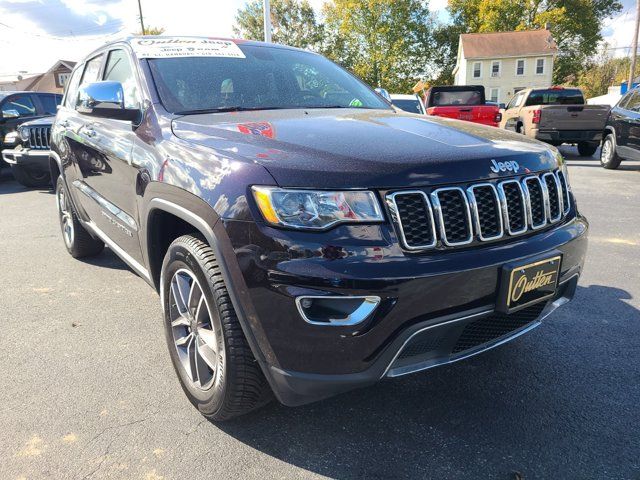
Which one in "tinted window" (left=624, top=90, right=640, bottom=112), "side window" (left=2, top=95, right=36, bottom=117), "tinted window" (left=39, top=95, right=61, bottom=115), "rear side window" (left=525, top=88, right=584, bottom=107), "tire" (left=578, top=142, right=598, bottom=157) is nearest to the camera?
"tinted window" (left=624, top=90, right=640, bottom=112)

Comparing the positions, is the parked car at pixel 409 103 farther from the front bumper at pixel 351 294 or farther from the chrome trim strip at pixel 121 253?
the front bumper at pixel 351 294

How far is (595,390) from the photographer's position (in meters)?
2.53

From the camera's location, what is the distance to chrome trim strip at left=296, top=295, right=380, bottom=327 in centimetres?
170

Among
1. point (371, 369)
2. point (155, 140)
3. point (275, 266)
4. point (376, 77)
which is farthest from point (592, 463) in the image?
point (376, 77)

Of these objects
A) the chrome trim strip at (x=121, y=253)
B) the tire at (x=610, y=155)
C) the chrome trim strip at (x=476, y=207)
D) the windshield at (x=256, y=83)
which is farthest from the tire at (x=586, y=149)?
the chrome trim strip at (x=476, y=207)

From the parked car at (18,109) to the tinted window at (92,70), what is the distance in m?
6.24

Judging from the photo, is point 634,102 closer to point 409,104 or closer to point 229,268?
point 409,104

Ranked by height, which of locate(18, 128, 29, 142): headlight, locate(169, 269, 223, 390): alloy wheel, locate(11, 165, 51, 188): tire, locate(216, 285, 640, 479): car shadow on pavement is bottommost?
locate(216, 285, 640, 479): car shadow on pavement

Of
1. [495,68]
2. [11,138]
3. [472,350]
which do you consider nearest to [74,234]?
[472,350]

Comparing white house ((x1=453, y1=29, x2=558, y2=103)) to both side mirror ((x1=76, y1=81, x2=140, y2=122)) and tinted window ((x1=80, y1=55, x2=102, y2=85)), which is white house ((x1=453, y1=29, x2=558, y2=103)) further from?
side mirror ((x1=76, y1=81, x2=140, y2=122))

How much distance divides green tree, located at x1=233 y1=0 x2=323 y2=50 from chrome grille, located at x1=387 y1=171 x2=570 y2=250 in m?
51.6

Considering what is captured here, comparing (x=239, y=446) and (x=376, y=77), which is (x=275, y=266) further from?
(x=376, y=77)

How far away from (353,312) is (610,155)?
1032cm

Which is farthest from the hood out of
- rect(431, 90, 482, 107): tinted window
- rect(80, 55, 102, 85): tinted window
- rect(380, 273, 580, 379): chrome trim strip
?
rect(431, 90, 482, 107): tinted window
